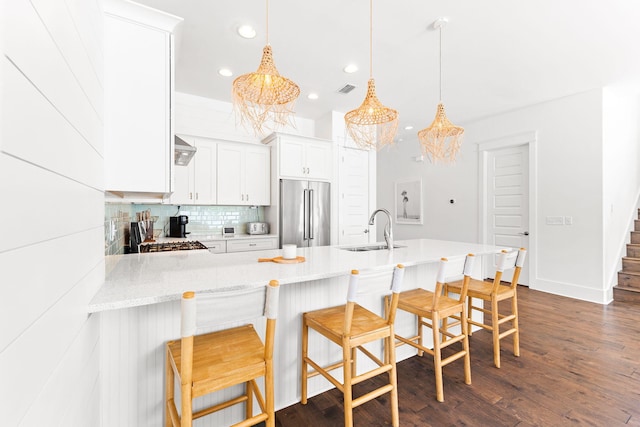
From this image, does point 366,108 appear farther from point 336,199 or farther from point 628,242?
point 628,242

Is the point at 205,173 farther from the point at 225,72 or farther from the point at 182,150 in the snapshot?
the point at 182,150

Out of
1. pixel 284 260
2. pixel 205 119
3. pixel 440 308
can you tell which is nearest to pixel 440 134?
pixel 440 308

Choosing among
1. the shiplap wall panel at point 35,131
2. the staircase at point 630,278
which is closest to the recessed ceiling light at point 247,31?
the shiplap wall panel at point 35,131

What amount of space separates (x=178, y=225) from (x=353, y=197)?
2.67 meters

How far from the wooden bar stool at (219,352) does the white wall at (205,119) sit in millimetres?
3161

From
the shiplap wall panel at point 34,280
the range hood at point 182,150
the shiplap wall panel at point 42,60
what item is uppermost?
the range hood at point 182,150

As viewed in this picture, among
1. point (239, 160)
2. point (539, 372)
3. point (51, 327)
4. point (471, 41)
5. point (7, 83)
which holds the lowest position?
point (539, 372)

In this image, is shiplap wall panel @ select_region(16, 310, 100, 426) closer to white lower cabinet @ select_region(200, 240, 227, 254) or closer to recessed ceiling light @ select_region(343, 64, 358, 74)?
white lower cabinet @ select_region(200, 240, 227, 254)

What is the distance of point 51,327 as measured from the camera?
69cm

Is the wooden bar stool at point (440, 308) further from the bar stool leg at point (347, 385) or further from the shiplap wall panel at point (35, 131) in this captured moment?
the shiplap wall panel at point (35, 131)

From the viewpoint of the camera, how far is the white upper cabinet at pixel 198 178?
388 centimetres

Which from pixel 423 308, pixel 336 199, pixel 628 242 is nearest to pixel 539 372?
pixel 423 308

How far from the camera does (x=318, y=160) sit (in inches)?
179

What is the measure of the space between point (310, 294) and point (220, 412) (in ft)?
2.64
